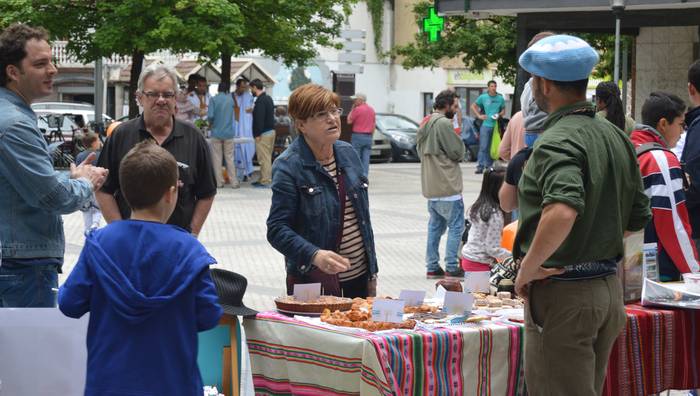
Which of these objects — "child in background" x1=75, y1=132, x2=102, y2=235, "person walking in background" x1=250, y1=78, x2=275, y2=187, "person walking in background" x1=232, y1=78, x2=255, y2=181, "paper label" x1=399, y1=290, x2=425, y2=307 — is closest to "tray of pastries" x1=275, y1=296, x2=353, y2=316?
"paper label" x1=399, y1=290, x2=425, y2=307

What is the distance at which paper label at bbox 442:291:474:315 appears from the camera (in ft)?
18.3

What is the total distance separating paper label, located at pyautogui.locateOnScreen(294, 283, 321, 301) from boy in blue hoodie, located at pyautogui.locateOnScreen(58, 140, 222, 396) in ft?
4.09

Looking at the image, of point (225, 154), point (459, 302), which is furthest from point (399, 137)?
point (459, 302)

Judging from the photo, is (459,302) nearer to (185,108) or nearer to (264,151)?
(185,108)

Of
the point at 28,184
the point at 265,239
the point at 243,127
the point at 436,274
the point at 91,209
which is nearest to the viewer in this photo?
the point at 28,184

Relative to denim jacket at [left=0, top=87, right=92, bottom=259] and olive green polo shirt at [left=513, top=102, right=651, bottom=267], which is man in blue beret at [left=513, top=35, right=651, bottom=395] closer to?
olive green polo shirt at [left=513, top=102, right=651, bottom=267]

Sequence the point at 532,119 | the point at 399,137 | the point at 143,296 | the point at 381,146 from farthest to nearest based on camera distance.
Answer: the point at 399,137 < the point at 381,146 < the point at 532,119 < the point at 143,296

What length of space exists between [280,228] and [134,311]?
1668mm

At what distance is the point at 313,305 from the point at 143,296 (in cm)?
143

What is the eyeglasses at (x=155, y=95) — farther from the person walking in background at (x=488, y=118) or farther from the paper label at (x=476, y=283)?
the person walking in background at (x=488, y=118)

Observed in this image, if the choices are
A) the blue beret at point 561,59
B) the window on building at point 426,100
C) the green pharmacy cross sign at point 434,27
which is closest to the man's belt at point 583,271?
the blue beret at point 561,59

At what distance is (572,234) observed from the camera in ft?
14.7

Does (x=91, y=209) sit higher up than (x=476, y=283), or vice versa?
(x=476, y=283)

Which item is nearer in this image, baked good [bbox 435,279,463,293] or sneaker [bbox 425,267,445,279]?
baked good [bbox 435,279,463,293]
